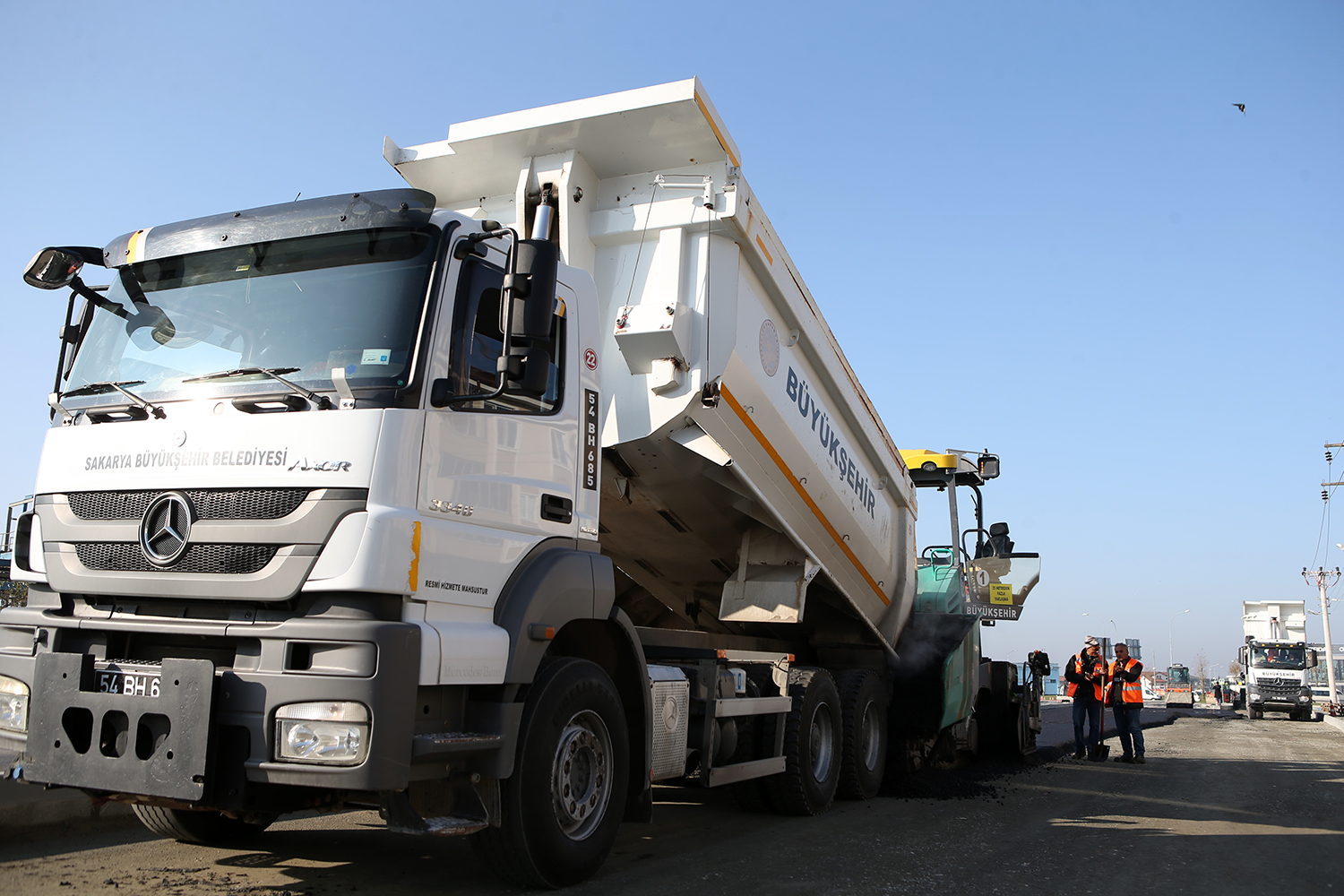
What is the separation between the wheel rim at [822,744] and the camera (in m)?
7.24

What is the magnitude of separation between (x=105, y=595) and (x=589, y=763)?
85.9 inches

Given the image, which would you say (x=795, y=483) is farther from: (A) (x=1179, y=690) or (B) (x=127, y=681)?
(A) (x=1179, y=690)

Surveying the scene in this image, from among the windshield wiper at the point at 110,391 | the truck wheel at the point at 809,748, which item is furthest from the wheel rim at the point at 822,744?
the windshield wiper at the point at 110,391

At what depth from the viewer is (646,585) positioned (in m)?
7.53

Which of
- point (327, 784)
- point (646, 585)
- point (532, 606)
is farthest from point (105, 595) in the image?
point (646, 585)

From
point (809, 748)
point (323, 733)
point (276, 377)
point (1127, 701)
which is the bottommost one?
point (809, 748)

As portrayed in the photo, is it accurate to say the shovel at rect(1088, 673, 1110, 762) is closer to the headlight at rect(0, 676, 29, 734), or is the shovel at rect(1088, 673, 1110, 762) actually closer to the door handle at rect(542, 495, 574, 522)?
the door handle at rect(542, 495, 574, 522)

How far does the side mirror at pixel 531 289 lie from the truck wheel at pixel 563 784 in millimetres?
1510

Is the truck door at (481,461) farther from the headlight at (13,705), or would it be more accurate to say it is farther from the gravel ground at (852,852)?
the headlight at (13,705)

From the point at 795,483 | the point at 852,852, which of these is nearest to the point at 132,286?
the point at 795,483

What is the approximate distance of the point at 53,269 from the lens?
456 centimetres

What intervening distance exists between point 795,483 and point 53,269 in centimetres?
446

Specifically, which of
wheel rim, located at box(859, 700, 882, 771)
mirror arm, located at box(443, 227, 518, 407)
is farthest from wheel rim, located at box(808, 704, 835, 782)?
mirror arm, located at box(443, 227, 518, 407)

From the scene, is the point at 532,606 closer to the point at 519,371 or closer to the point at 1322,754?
the point at 519,371
